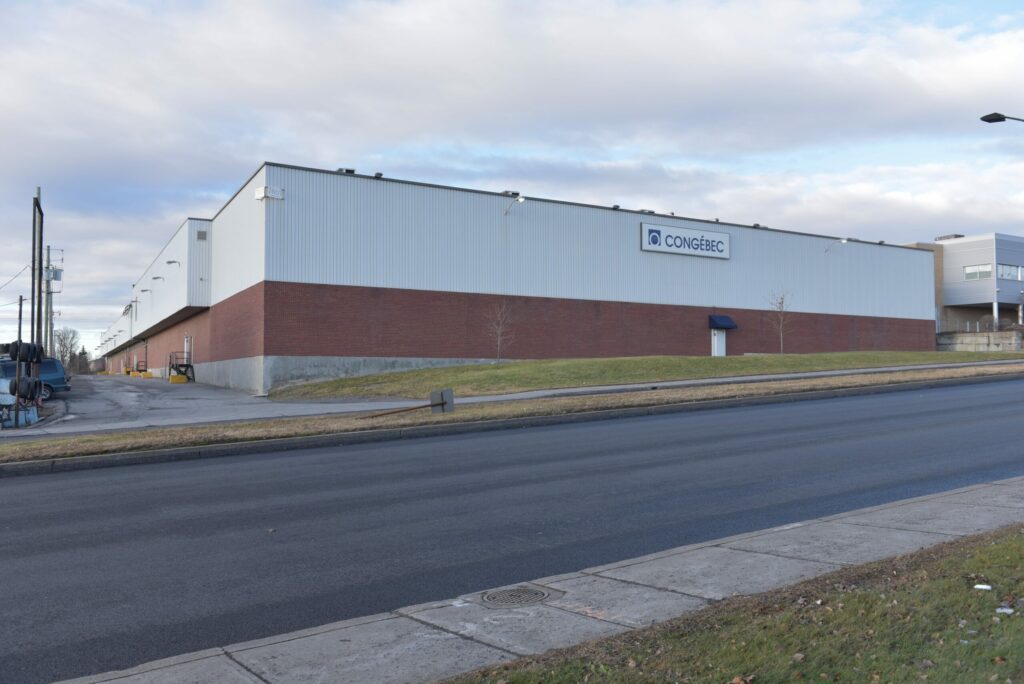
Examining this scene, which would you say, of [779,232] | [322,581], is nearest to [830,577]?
[322,581]

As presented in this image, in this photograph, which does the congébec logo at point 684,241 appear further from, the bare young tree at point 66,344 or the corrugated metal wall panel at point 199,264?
the bare young tree at point 66,344

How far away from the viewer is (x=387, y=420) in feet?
63.4

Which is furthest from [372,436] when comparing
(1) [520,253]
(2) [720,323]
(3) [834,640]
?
(2) [720,323]

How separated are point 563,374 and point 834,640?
91.6 ft

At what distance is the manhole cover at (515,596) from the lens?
21.0 feet

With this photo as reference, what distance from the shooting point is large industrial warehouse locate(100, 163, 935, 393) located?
36.9m

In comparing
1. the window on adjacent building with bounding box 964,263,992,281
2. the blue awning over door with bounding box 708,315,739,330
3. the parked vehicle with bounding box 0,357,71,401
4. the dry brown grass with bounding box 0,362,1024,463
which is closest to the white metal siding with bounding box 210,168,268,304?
the parked vehicle with bounding box 0,357,71,401

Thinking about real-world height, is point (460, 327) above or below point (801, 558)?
above

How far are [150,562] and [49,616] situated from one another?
1.53 m

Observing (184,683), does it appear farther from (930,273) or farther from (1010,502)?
(930,273)

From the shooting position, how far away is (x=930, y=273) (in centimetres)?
5938

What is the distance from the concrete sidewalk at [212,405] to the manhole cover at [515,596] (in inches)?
641

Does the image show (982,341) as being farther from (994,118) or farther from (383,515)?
(383,515)

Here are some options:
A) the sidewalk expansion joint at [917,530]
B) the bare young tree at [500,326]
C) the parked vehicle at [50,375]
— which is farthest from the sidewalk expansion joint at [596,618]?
the bare young tree at [500,326]
